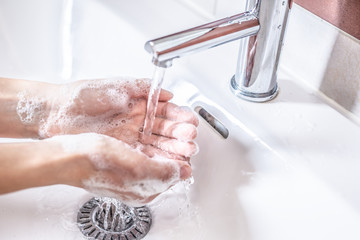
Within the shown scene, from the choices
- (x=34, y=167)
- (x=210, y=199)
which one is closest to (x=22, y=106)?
(x=34, y=167)

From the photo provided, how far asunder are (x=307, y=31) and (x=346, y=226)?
0.70ft

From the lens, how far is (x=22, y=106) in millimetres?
Answer: 552

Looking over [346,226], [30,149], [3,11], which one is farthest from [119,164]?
[3,11]

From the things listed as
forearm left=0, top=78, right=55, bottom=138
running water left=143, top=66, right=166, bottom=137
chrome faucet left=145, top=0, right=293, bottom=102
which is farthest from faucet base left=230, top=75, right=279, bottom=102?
forearm left=0, top=78, right=55, bottom=138

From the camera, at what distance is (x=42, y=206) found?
53 cm

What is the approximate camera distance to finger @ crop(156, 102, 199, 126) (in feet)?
1.67

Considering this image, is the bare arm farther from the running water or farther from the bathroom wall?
the bathroom wall

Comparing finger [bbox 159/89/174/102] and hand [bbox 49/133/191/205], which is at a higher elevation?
finger [bbox 159/89/174/102]

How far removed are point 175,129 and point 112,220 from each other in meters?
0.12

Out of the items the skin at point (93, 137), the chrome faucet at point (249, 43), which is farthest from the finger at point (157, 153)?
the chrome faucet at point (249, 43)

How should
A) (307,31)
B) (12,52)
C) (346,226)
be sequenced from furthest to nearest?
(12,52) → (307,31) → (346,226)

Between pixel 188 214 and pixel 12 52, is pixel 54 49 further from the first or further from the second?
pixel 188 214

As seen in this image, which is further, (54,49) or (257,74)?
(54,49)

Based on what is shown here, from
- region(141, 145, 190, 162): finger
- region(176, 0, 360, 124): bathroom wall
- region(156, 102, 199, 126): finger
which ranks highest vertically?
region(176, 0, 360, 124): bathroom wall
